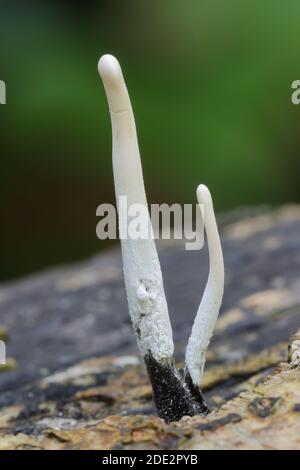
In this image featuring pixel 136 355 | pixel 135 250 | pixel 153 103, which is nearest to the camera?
pixel 135 250

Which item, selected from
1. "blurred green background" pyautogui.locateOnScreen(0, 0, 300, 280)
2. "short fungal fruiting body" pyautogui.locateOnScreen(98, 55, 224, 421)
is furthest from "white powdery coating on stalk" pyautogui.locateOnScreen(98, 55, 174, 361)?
"blurred green background" pyautogui.locateOnScreen(0, 0, 300, 280)

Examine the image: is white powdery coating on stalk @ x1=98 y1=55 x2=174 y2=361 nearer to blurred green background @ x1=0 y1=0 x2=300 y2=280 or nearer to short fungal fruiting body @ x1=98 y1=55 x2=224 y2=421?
short fungal fruiting body @ x1=98 y1=55 x2=224 y2=421

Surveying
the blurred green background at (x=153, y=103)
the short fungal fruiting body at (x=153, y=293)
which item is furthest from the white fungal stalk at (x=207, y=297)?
the blurred green background at (x=153, y=103)

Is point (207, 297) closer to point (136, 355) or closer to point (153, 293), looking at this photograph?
point (153, 293)

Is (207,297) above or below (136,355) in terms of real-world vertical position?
above

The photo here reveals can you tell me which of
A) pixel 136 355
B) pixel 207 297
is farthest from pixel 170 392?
pixel 136 355

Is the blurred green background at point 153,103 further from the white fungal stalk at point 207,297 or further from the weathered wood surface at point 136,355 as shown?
the white fungal stalk at point 207,297

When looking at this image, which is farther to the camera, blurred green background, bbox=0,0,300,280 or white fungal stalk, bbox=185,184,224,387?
blurred green background, bbox=0,0,300,280
